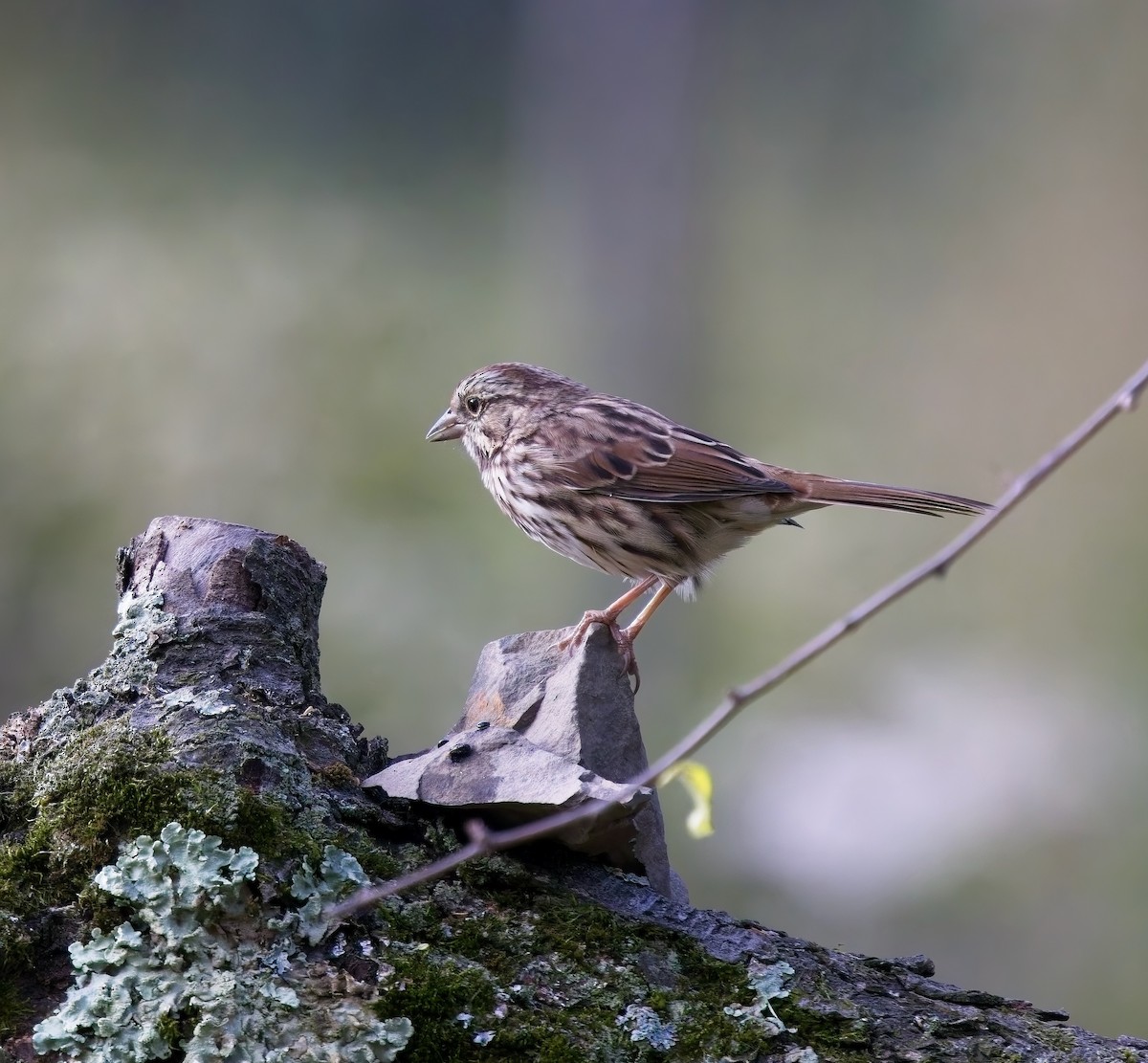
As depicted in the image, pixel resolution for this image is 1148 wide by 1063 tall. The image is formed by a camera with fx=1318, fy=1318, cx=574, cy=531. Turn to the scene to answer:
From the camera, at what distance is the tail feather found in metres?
4.29

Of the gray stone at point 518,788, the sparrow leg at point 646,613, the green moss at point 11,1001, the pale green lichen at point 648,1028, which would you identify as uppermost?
the sparrow leg at point 646,613

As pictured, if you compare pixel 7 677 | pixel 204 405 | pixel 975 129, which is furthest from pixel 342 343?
pixel 975 129

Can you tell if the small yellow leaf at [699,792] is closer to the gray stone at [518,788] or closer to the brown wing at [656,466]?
the gray stone at [518,788]

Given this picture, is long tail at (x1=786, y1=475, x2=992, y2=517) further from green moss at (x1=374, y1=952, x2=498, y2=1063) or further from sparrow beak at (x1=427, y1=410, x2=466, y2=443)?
green moss at (x1=374, y1=952, x2=498, y2=1063)

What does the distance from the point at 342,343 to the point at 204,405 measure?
1139mm

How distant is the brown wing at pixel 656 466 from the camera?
4.84 metres

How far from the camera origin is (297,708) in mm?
2928

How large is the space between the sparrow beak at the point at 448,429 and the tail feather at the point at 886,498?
1.59 metres

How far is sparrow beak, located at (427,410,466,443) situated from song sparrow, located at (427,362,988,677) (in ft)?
1.15

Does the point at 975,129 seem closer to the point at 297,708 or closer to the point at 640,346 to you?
the point at 640,346

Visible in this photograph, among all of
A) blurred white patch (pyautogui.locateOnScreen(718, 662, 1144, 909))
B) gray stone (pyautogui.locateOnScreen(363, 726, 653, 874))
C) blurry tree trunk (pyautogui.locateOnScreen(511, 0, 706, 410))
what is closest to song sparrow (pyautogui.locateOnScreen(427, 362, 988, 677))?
gray stone (pyautogui.locateOnScreen(363, 726, 653, 874))

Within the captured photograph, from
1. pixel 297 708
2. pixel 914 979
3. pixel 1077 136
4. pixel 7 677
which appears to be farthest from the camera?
pixel 1077 136

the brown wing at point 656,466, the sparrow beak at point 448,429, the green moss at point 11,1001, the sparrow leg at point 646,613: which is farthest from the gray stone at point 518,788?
the sparrow beak at point 448,429

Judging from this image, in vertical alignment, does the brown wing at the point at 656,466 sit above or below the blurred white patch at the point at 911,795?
below
